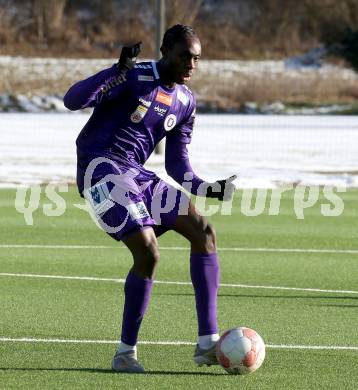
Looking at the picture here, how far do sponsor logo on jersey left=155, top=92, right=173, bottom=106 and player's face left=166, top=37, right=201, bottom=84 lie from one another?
173 mm

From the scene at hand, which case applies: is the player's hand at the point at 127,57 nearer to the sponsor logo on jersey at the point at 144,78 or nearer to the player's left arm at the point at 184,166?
the sponsor logo on jersey at the point at 144,78

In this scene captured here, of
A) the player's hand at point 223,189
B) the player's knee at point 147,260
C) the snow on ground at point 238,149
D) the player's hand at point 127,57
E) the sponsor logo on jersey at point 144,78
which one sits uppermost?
the player's hand at point 127,57

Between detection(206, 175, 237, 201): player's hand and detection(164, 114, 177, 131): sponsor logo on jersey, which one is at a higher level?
detection(164, 114, 177, 131): sponsor logo on jersey

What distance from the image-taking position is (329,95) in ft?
174

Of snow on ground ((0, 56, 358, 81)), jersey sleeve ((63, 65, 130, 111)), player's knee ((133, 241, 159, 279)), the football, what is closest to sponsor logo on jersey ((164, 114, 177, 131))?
jersey sleeve ((63, 65, 130, 111))

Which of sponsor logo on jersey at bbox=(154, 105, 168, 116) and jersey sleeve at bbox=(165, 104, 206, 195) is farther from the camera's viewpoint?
jersey sleeve at bbox=(165, 104, 206, 195)

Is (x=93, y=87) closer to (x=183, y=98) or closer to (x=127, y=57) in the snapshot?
(x=127, y=57)

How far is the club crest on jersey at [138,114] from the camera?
7.98 metres

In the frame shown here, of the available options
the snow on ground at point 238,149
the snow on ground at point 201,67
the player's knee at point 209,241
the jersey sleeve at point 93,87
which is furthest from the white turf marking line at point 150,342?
the snow on ground at point 201,67

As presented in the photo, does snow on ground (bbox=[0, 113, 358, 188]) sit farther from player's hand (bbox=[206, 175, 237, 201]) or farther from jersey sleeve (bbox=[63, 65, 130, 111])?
jersey sleeve (bbox=[63, 65, 130, 111])

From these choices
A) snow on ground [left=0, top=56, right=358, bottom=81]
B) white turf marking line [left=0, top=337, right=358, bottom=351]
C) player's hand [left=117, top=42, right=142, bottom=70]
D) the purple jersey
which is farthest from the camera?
snow on ground [left=0, top=56, right=358, bottom=81]

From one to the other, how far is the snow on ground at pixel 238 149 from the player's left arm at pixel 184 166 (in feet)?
47.2

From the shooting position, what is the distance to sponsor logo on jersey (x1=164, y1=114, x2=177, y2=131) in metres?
8.19

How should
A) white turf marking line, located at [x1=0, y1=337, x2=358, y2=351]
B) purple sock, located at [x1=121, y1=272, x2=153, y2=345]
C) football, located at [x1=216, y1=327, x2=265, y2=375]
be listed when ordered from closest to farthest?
football, located at [x1=216, y1=327, x2=265, y2=375] < purple sock, located at [x1=121, y1=272, x2=153, y2=345] < white turf marking line, located at [x1=0, y1=337, x2=358, y2=351]
